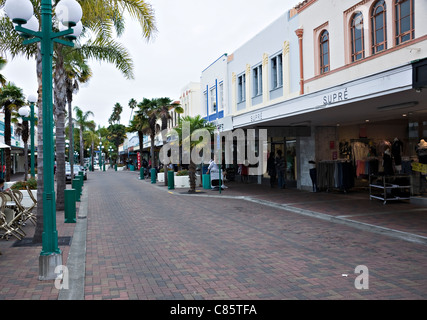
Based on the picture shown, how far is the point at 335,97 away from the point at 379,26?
4114 mm

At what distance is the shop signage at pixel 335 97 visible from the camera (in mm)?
10297

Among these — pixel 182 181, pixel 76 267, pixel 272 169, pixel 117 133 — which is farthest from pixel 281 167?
pixel 117 133

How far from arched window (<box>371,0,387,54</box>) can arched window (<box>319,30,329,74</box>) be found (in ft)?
8.33

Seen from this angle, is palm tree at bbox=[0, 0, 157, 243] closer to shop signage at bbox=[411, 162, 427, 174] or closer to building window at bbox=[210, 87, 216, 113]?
shop signage at bbox=[411, 162, 427, 174]

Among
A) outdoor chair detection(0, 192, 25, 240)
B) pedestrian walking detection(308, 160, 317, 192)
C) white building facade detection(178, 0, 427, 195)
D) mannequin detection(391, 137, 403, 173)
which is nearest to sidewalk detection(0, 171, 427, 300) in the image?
outdoor chair detection(0, 192, 25, 240)

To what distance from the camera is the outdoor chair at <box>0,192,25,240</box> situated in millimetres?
8391

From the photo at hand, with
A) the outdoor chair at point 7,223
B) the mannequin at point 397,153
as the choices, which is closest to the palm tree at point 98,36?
the outdoor chair at point 7,223

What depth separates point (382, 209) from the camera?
38.8 ft

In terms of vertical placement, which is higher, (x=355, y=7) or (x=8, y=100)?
(x=355, y=7)

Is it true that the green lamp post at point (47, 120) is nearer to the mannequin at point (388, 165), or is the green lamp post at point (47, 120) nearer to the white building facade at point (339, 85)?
the white building facade at point (339, 85)

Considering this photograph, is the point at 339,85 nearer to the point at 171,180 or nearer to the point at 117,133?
the point at 171,180

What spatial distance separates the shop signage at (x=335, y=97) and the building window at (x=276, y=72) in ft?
27.5

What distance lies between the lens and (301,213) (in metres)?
12.3
